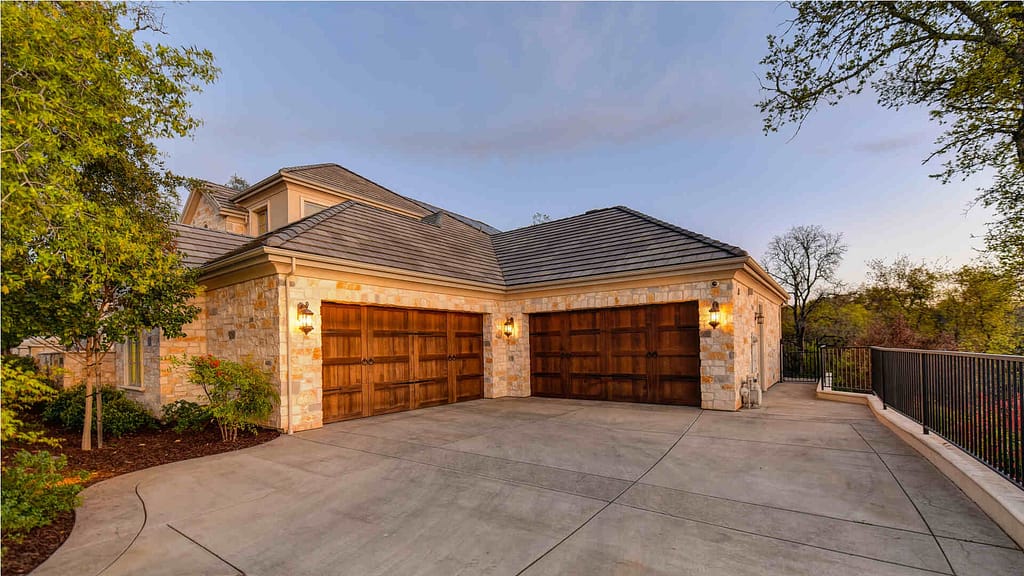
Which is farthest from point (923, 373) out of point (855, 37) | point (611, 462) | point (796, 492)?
point (855, 37)

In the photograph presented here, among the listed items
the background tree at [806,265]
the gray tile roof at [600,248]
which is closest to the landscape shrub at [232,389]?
the gray tile roof at [600,248]

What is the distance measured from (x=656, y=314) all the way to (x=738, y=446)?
4.07 m

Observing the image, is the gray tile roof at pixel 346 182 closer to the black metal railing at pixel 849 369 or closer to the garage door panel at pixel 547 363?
the garage door panel at pixel 547 363

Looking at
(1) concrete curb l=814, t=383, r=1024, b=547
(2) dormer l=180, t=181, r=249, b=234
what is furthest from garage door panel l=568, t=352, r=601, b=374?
(2) dormer l=180, t=181, r=249, b=234

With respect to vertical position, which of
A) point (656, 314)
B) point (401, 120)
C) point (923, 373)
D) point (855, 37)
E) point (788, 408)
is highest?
point (401, 120)

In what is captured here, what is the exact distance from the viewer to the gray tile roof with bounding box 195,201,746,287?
8.27 m

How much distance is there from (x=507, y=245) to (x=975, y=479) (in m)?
11.4

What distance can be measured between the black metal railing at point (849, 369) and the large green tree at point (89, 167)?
47.4 feet

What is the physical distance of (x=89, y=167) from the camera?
5754 mm

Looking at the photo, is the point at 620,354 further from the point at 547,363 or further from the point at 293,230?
the point at 293,230

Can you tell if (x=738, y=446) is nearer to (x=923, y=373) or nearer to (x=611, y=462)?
(x=611, y=462)

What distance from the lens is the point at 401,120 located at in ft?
72.9

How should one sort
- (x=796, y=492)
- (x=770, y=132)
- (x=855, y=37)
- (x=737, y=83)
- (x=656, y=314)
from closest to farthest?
(x=796, y=492)
(x=855, y=37)
(x=770, y=132)
(x=656, y=314)
(x=737, y=83)

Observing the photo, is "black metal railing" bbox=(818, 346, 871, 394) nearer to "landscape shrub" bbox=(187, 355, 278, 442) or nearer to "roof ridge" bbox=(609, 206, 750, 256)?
"roof ridge" bbox=(609, 206, 750, 256)
